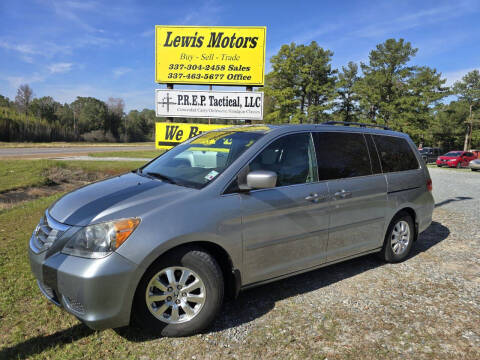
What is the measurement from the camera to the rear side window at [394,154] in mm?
4215

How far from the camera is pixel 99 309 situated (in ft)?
7.63

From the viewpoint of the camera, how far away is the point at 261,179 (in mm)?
2764

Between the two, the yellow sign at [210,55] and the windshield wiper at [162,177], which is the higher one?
the yellow sign at [210,55]

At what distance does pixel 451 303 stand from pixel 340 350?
162cm

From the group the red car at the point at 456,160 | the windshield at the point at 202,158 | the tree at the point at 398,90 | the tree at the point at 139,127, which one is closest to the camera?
the windshield at the point at 202,158

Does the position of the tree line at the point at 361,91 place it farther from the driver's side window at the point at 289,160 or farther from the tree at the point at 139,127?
the tree at the point at 139,127

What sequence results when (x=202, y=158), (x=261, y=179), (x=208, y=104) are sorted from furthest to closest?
(x=208, y=104), (x=202, y=158), (x=261, y=179)

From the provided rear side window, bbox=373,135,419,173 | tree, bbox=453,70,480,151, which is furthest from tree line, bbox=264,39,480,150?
rear side window, bbox=373,135,419,173

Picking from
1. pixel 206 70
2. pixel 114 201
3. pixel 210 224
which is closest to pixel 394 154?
pixel 210 224

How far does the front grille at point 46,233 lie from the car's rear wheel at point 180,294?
0.76 metres

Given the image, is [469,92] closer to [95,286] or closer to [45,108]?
[95,286]

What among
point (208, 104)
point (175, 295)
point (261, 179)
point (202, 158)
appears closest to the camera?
point (175, 295)

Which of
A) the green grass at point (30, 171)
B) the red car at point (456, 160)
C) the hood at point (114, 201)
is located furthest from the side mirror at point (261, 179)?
the red car at point (456, 160)

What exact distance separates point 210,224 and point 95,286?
37.0 inches
